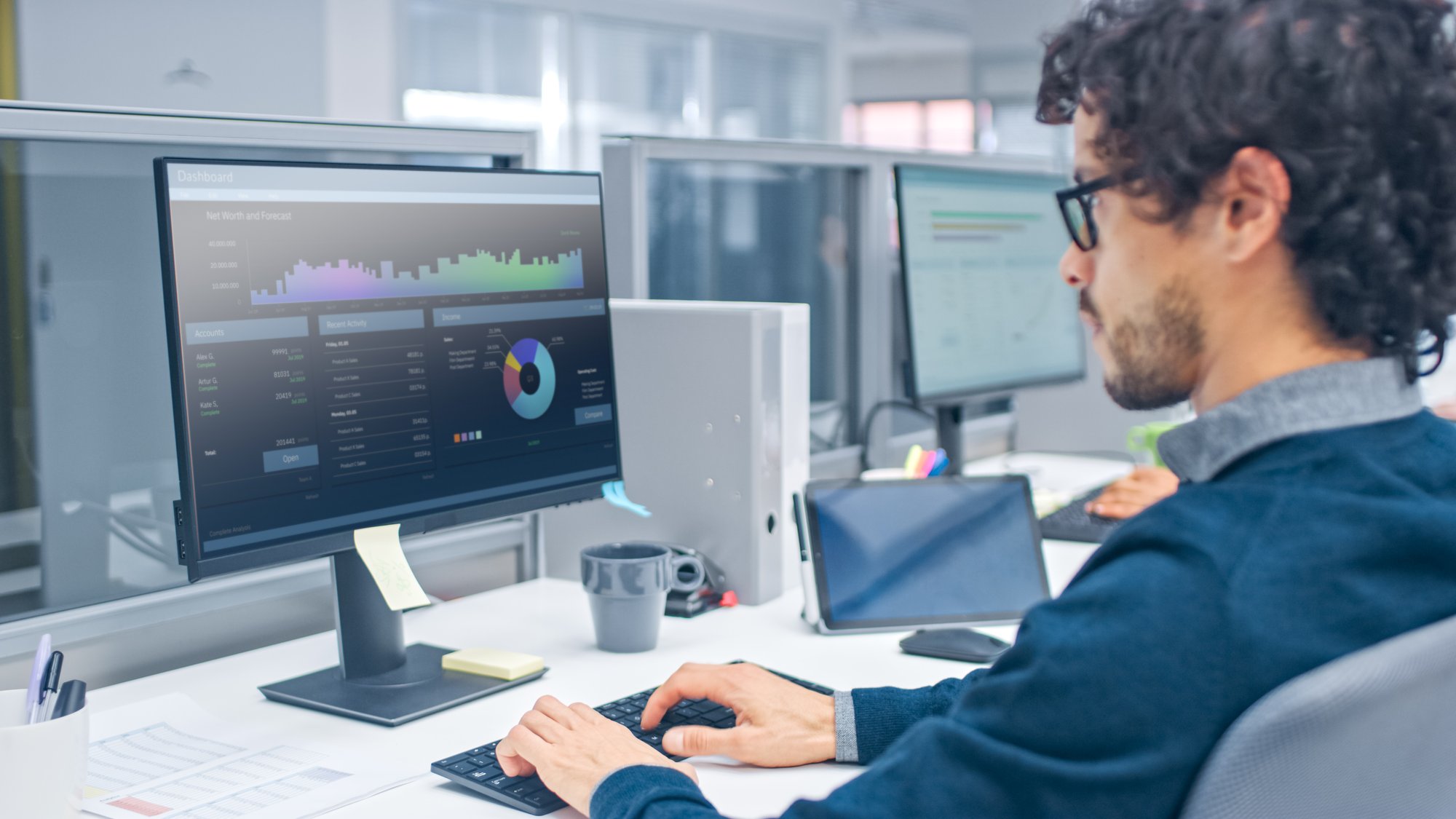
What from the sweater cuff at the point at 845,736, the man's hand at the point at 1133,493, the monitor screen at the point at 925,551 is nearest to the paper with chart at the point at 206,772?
the sweater cuff at the point at 845,736

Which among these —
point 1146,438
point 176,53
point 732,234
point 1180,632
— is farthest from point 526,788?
point 732,234

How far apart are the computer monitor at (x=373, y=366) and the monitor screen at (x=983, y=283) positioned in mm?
653

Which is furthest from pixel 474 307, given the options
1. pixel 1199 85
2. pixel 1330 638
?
pixel 1330 638

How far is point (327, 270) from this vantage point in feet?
3.37

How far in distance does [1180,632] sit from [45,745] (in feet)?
2.18

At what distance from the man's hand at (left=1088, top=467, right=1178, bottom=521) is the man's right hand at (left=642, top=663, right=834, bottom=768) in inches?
35.7

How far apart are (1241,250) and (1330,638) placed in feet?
0.72

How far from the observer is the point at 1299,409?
0.67m

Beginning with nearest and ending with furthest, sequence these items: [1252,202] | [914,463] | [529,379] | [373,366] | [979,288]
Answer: [1252,202] → [373,366] → [529,379] → [914,463] → [979,288]

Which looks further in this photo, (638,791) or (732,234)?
(732,234)

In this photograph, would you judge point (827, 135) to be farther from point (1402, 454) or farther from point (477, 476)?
point (1402, 454)

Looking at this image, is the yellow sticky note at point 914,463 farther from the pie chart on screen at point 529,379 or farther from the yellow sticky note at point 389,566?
the yellow sticky note at point 389,566

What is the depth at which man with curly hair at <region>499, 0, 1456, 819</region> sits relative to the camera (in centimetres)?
60

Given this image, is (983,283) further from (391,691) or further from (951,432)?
(391,691)
